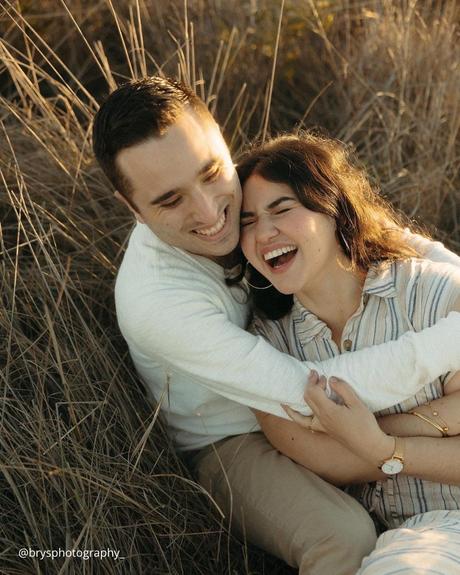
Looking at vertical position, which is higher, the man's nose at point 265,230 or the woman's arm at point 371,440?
the man's nose at point 265,230

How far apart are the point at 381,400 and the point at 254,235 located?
0.62m

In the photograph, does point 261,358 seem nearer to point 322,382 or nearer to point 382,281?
point 322,382

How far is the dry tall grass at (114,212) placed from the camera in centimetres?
274

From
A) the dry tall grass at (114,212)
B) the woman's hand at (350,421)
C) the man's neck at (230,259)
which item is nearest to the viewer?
the woman's hand at (350,421)

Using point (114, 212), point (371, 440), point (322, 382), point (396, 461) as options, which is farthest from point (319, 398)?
point (114, 212)

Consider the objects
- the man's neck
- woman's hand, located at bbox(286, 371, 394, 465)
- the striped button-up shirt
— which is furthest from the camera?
the man's neck

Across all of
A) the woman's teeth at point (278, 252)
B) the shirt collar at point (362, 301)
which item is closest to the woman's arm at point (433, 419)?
the shirt collar at point (362, 301)

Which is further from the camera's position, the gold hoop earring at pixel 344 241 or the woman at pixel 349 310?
the gold hoop earring at pixel 344 241

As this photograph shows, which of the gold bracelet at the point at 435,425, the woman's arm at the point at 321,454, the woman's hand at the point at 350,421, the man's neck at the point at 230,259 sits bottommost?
the woman's arm at the point at 321,454

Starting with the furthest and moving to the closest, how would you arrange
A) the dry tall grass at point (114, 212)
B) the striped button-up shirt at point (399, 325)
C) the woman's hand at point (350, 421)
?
the dry tall grass at point (114, 212) < the striped button-up shirt at point (399, 325) < the woman's hand at point (350, 421)

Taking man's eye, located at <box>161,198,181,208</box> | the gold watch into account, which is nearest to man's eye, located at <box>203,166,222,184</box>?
man's eye, located at <box>161,198,181,208</box>

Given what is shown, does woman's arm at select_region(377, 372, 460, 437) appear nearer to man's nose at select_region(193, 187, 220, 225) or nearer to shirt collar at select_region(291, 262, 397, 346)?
shirt collar at select_region(291, 262, 397, 346)

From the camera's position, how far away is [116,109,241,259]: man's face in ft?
8.75

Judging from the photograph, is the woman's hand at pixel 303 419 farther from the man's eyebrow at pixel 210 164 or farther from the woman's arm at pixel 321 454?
the man's eyebrow at pixel 210 164
